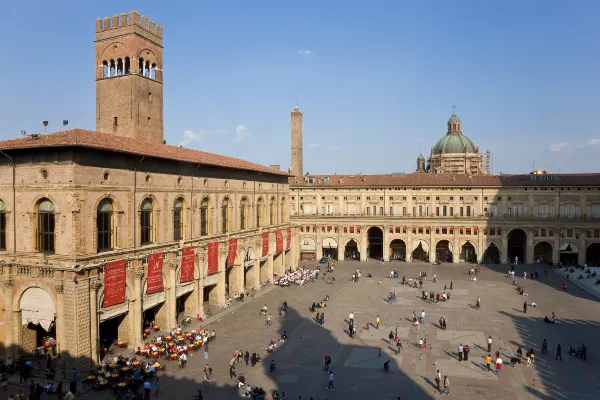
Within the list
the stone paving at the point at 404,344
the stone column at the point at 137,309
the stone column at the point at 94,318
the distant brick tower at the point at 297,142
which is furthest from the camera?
the distant brick tower at the point at 297,142

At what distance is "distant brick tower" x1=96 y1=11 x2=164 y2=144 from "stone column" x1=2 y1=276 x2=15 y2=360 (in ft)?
69.6

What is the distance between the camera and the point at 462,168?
114 m

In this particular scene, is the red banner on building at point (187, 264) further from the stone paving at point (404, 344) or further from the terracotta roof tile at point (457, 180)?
the terracotta roof tile at point (457, 180)

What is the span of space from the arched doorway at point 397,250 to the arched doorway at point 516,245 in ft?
53.8

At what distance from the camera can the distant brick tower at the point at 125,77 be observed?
48.9m

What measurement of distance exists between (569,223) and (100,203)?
66613 millimetres

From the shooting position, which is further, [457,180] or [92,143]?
[457,180]

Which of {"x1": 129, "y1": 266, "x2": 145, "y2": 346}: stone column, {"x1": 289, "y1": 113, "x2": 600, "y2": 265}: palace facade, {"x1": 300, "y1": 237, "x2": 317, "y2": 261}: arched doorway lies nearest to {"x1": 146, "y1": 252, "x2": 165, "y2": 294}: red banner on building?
{"x1": 129, "y1": 266, "x2": 145, "y2": 346}: stone column

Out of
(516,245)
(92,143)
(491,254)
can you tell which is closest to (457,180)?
(491,254)

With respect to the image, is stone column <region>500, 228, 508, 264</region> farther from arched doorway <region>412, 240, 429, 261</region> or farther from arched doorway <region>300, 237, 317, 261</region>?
arched doorway <region>300, 237, 317, 261</region>

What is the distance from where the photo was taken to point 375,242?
84.7 metres

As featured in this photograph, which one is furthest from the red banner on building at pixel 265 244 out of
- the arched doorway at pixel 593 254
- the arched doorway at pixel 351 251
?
the arched doorway at pixel 593 254

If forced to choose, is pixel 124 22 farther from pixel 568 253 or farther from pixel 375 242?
pixel 568 253

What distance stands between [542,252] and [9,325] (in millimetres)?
73078
